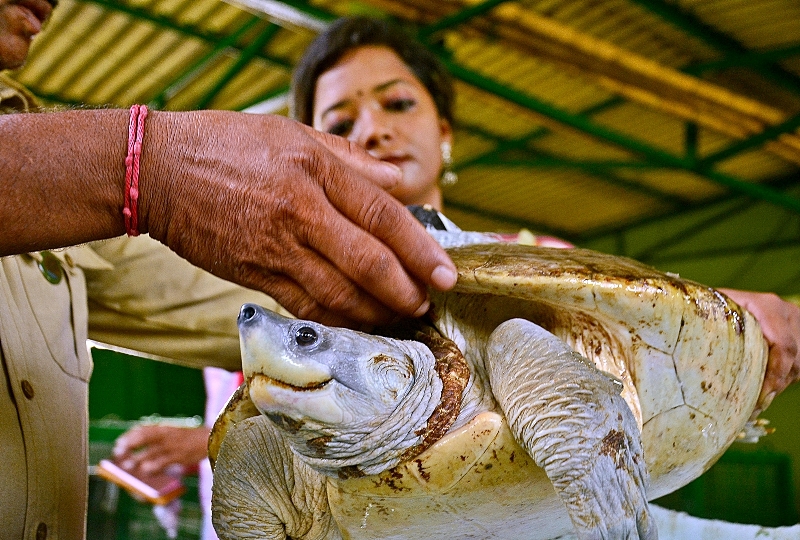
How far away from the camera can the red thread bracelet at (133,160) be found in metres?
0.92

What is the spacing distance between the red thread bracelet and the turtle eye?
301mm

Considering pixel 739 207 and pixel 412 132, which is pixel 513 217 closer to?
pixel 739 207

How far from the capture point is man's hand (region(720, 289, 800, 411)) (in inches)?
56.8

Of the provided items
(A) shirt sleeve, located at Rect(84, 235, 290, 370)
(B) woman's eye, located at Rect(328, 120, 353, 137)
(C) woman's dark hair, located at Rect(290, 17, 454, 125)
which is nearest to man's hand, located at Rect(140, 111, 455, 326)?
(A) shirt sleeve, located at Rect(84, 235, 290, 370)

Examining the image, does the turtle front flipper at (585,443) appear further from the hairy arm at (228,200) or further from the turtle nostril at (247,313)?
the turtle nostril at (247,313)

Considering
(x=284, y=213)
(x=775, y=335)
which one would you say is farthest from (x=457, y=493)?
(x=775, y=335)

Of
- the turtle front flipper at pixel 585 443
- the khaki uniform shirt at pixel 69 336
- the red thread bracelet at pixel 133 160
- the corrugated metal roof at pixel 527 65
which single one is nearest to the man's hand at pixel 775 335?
the turtle front flipper at pixel 585 443

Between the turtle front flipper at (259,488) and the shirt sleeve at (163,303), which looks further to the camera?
the shirt sleeve at (163,303)

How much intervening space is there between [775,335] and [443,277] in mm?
854

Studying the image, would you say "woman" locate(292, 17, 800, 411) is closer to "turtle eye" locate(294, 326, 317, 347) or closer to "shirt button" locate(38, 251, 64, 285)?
"shirt button" locate(38, 251, 64, 285)

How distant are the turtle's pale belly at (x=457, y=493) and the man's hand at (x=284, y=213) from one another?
270 millimetres

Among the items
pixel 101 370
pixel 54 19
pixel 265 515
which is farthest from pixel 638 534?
pixel 101 370

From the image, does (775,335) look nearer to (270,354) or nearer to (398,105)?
(270,354)

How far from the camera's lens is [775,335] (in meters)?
1.43
